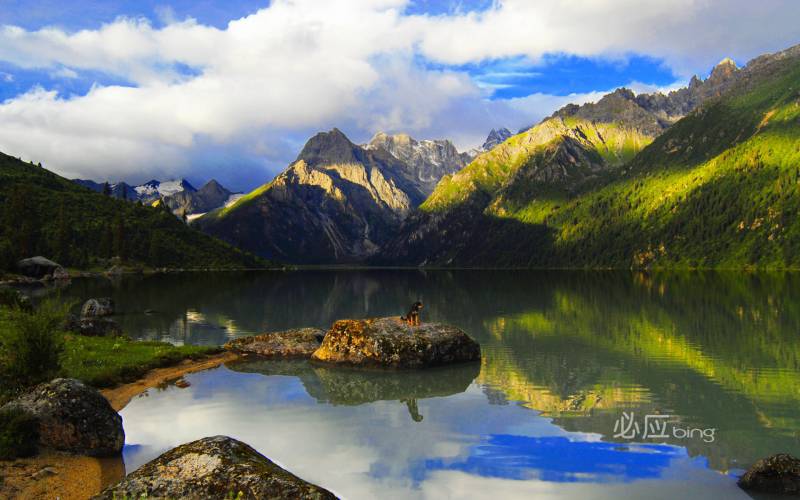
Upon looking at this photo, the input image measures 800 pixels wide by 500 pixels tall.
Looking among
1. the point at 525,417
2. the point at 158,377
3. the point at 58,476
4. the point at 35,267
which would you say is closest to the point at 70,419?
the point at 58,476

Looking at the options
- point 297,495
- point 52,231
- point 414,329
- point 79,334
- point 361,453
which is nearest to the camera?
point 297,495

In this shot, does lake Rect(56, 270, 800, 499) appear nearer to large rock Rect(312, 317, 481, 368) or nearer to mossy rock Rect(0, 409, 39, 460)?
large rock Rect(312, 317, 481, 368)

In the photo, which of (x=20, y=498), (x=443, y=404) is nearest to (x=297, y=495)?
(x=20, y=498)

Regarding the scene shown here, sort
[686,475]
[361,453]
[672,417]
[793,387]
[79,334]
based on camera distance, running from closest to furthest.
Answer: [686,475] → [361,453] → [672,417] → [793,387] → [79,334]

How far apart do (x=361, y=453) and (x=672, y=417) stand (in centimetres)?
1464

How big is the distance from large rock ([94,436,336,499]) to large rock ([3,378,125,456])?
22.6 feet

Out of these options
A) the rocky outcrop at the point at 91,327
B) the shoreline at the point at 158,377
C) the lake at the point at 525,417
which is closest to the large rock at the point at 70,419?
the lake at the point at 525,417

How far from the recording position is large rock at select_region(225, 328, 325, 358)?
138ft

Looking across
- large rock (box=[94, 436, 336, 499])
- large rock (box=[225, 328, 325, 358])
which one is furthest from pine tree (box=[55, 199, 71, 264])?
large rock (box=[94, 436, 336, 499])

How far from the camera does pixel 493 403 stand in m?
26.7

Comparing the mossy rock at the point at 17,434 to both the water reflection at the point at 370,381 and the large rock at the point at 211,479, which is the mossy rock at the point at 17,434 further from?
the water reflection at the point at 370,381

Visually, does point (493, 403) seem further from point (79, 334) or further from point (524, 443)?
point (79, 334)

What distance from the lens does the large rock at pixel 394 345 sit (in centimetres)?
3631

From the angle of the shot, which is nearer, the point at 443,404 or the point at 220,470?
the point at 220,470
